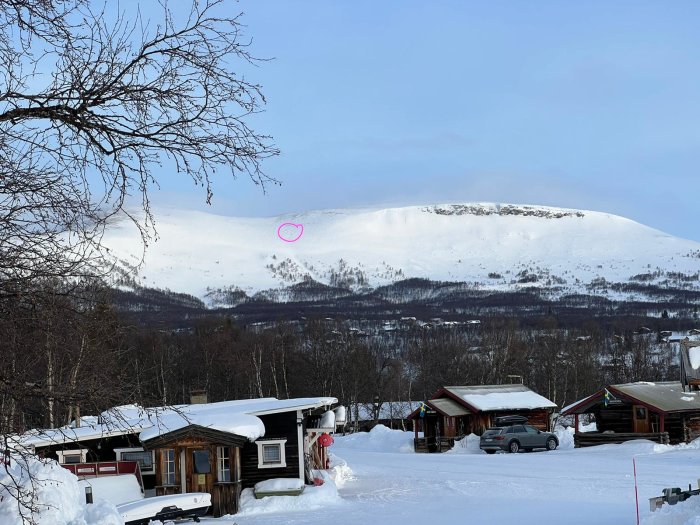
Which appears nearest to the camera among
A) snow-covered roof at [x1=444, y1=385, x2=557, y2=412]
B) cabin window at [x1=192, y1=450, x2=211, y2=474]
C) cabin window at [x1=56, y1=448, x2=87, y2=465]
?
cabin window at [x1=192, y1=450, x2=211, y2=474]

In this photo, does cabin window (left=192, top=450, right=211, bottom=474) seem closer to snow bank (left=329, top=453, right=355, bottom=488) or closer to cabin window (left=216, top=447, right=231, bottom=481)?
cabin window (left=216, top=447, right=231, bottom=481)

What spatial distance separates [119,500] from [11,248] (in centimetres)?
2003

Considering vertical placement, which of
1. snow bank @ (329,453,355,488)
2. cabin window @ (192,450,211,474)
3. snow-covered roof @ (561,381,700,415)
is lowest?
snow bank @ (329,453,355,488)

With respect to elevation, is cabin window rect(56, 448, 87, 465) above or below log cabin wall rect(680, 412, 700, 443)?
above

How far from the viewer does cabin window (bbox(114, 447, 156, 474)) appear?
88.4ft

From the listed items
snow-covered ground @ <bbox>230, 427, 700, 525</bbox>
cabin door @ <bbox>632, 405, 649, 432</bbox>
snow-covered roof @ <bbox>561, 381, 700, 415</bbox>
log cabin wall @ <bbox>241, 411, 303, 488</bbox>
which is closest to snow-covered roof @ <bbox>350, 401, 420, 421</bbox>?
snow-covered roof @ <bbox>561, 381, 700, 415</bbox>

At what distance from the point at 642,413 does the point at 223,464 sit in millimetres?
25783

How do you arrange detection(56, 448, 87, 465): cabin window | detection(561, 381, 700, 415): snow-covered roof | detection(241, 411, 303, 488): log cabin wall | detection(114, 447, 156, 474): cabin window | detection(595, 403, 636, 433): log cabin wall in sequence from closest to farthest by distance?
detection(56, 448, 87, 465): cabin window
detection(114, 447, 156, 474): cabin window
detection(241, 411, 303, 488): log cabin wall
detection(561, 381, 700, 415): snow-covered roof
detection(595, 403, 636, 433): log cabin wall

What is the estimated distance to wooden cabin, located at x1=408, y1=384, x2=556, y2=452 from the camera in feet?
169

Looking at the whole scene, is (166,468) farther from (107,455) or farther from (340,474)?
(340,474)

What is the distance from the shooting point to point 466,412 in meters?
52.1

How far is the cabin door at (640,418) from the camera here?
146 ft

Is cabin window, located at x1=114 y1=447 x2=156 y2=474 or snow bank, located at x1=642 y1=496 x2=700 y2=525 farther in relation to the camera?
cabin window, located at x1=114 y1=447 x2=156 y2=474

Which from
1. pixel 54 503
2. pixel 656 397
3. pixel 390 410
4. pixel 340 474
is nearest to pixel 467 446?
pixel 656 397
